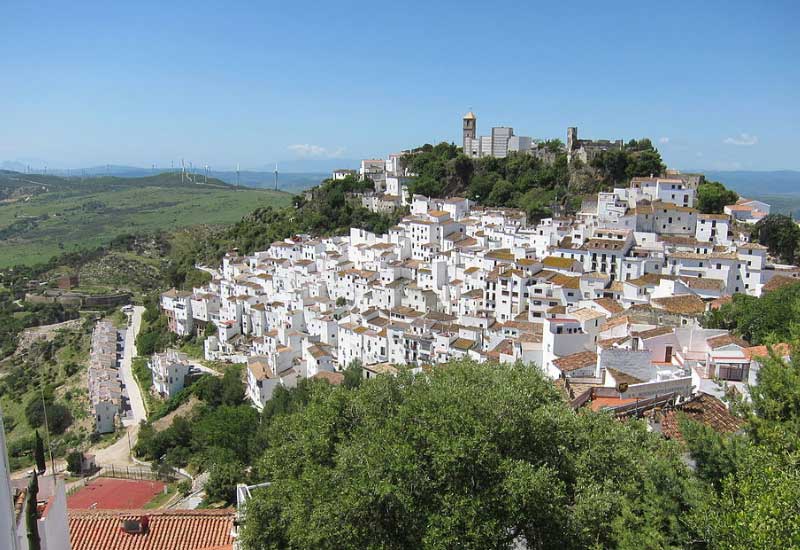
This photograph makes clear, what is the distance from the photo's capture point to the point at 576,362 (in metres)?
19.2

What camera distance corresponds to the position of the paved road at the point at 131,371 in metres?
37.8

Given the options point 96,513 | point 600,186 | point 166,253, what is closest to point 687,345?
point 96,513

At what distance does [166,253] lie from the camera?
3354 inches

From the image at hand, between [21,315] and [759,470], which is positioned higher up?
[759,470]

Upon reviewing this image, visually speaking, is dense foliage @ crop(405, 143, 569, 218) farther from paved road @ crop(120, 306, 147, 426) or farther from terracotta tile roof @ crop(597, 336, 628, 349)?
paved road @ crop(120, 306, 147, 426)

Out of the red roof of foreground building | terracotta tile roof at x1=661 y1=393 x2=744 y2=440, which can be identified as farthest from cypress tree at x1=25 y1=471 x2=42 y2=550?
terracotta tile roof at x1=661 y1=393 x2=744 y2=440

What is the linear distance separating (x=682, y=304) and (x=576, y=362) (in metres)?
8.82

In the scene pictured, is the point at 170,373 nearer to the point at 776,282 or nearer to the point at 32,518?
the point at 776,282

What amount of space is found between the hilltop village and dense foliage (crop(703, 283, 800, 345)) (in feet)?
4.02

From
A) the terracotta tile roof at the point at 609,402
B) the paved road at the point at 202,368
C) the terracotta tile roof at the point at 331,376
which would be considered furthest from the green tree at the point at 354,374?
the terracotta tile roof at the point at 609,402

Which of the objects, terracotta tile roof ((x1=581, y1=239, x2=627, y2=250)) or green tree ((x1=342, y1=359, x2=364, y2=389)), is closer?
green tree ((x1=342, y1=359, x2=364, y2=389))

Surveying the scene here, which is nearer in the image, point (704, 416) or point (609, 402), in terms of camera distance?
point (704, 416)

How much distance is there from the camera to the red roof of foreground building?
10.6 metres

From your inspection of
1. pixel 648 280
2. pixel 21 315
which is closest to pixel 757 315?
pixel 648 280
